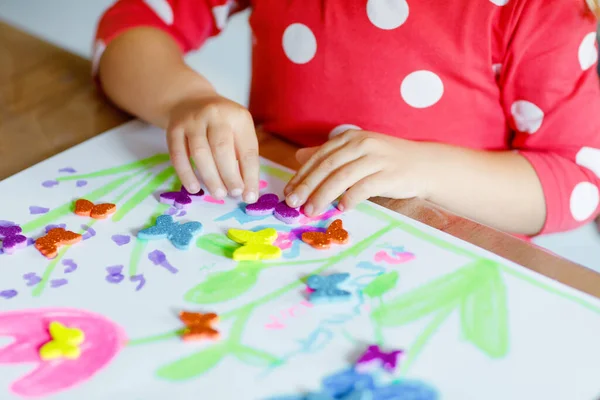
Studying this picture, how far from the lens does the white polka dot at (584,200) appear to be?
25.5 inches

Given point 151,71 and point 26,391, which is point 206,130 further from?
point 26,391

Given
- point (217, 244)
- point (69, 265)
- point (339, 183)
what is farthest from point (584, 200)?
point (69, 265)

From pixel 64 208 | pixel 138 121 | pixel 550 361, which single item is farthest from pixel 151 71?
pixel 550 361

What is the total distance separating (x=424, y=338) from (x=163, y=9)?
505 millimetres

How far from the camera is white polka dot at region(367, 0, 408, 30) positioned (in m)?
0.67

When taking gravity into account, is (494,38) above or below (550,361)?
above

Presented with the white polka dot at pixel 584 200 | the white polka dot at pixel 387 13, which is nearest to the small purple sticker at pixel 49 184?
the white polka dot at pixel 387 13

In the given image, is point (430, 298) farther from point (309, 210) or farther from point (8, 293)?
point (8, 293)

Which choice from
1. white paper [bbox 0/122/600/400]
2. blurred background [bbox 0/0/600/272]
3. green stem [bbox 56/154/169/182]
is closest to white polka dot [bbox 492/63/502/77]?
white paper [bbox 0/122/600/400]

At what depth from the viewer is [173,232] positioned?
0.52 meters

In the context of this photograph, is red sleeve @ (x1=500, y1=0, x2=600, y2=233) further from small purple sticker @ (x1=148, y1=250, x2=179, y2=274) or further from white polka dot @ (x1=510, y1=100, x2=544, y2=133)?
small purple sticker @ (x1=148, y1=250, x2=179, y2=274)

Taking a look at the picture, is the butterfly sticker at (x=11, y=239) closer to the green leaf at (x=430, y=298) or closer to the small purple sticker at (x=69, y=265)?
the small purple sticker at (x=69, y=265)

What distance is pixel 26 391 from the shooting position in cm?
38

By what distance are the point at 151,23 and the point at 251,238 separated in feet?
1.15
